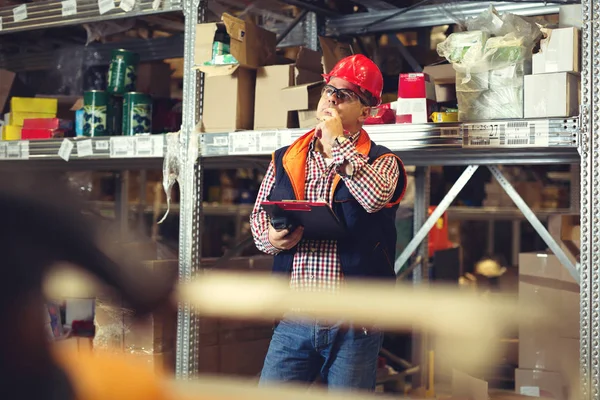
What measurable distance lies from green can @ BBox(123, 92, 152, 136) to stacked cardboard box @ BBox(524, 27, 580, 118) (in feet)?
6.52

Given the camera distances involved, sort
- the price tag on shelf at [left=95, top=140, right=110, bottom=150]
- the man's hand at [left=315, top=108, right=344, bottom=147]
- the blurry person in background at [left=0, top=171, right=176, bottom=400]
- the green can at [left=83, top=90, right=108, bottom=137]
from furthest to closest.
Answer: the green can at [left=83, top=90, right=108, bottom=137]
the price tag on shelf at [left=95, top=140, right=110, bottom=150]
the man's hand at [left=315, top=108, right=344, bottom=147]
the blurry person in background at [left=0, top=171, right=176, bottom=400]

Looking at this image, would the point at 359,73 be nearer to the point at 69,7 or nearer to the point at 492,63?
the point at 492,63

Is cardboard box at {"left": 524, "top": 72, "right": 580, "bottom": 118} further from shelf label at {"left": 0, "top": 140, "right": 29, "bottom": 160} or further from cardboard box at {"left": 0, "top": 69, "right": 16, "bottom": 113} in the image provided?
cardboard box at {"left": 0, "top": 69, "right": 16, "bottom": 113}

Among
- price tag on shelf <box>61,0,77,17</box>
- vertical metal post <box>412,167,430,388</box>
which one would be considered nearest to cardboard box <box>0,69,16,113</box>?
price tag on shelf <box>61,0,77,17</box>

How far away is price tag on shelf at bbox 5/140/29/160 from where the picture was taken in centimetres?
470

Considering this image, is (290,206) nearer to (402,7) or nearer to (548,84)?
(548,84)

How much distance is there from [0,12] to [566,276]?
3366 millimetres

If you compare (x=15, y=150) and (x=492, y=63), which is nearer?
(x=492, y=63)

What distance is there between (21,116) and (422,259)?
2465mm

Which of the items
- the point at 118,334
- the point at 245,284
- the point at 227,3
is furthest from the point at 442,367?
the point at 227,3

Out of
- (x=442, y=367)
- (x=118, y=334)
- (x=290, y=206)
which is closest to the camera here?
(x=290, y=206)

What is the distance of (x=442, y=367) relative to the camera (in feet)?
19.1

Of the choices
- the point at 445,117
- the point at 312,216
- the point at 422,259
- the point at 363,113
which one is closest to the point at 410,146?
the point at 445,117

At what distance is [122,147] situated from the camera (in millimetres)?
4266
